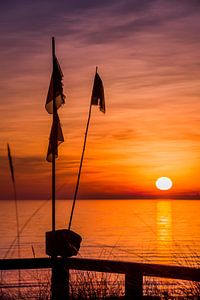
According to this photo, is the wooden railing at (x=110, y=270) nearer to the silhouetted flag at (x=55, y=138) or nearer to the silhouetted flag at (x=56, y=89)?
the silhouetted flag at (x=55, y=138)

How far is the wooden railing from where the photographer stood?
7938mm

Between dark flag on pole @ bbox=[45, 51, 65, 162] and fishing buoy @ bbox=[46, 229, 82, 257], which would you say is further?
dark flag on pole @ bbox=[45, 51, 65, 162]

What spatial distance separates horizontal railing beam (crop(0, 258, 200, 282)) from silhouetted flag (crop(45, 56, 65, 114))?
2468 mm

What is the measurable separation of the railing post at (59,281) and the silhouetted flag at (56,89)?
250cm

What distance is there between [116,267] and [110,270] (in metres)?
0.09

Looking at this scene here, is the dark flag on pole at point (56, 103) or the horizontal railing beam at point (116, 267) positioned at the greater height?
the dark flag on pole at point (56, 103)

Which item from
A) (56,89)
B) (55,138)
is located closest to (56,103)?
(56,89)

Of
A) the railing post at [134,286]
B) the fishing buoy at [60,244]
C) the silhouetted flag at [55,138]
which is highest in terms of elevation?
the silhouetted flag at [55,138]

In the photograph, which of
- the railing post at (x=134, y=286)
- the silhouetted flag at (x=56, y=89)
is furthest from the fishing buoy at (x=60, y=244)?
the silhouetted flag at (x=56, y=89)

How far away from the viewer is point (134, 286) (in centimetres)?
835

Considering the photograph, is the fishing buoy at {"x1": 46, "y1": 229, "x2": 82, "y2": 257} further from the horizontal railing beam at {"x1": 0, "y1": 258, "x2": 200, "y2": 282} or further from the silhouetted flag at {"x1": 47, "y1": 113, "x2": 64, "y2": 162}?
the silhouetted flag at {"x1": 47, "y1": 113, "x2": 64, "y2": 162}

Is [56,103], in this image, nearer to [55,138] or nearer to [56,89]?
[56,89]

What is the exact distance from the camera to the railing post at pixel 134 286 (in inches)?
326

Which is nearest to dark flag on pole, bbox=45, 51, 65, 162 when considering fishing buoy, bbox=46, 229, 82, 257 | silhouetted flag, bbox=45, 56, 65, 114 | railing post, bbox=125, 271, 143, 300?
silhouetted flag, bbox=45, 56, 65, 114
